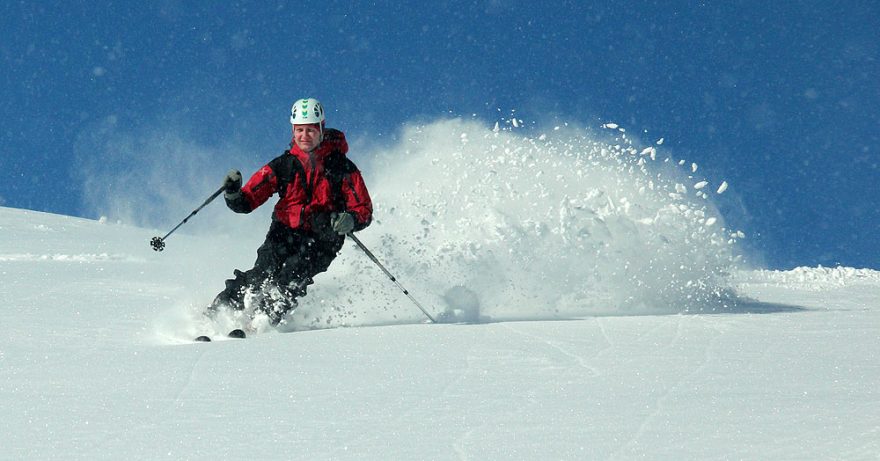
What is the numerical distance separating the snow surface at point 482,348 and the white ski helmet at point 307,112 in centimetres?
151

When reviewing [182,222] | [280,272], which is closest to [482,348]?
[280,272]

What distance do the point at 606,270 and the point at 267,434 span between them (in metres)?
6.22

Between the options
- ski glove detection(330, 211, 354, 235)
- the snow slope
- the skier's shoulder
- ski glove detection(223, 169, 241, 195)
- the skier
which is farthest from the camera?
the skier's shoulder

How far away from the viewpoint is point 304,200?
7.57m

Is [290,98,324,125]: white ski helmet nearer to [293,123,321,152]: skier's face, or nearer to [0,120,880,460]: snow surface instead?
[293,123,321,152]: skier's face

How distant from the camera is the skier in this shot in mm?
7469

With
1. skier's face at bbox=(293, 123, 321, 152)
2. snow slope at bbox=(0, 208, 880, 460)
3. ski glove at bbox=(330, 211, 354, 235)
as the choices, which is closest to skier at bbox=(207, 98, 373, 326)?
skier's face at bbox=(293, 123, 321, 152)

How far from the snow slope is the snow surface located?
20 millimetres

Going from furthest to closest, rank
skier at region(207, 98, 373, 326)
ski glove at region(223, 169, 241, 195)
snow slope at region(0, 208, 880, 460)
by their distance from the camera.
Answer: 1. skier at region(207, 98, 373, 326)
2. ski glove at region(223, 169, 241, 195)
3. snow slope at region(0, 208, 880, 460)

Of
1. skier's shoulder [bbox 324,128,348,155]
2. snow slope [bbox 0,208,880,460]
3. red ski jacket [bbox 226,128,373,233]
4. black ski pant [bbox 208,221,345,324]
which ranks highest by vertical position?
skier's shoulder [bbox 324,128,348,155]

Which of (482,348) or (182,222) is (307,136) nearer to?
(182,222)

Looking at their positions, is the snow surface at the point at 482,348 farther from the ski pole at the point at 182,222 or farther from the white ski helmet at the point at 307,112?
the white ski helmet at the point at 307,112

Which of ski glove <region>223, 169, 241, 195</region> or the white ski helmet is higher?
the white ski helmet

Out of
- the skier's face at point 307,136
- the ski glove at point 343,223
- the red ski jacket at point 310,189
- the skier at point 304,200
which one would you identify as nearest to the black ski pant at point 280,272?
the skier at point 304,200
